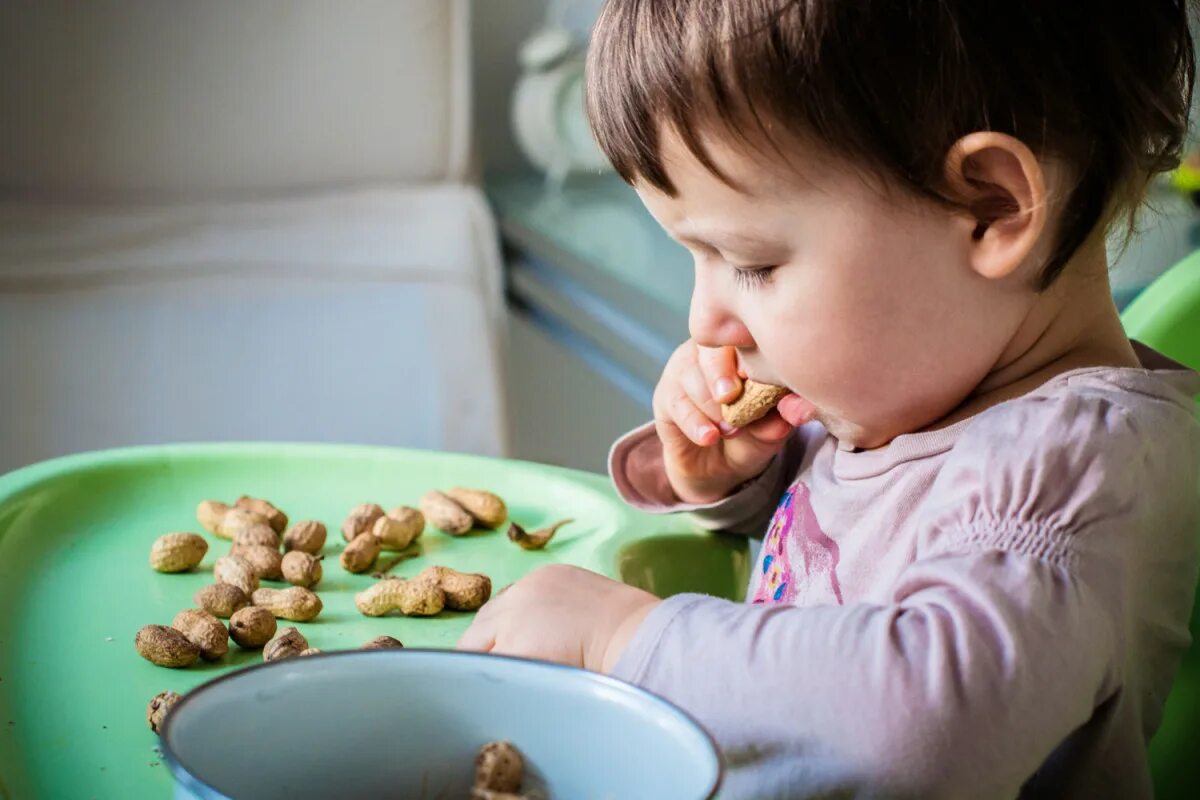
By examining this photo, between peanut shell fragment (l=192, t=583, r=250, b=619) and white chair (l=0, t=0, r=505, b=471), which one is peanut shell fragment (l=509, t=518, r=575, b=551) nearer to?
peanut shell fragment (l=192, t=583, r=250, b=619)

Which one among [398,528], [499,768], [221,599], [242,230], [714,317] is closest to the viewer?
[499,768]

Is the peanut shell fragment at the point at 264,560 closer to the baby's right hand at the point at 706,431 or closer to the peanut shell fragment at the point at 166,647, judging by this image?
the peanut shell fragment at the point at 166,647

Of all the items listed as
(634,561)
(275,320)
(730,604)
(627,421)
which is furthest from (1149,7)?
(627,421)

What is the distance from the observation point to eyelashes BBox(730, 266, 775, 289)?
0.63 m

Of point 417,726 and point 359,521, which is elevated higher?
point 417,726

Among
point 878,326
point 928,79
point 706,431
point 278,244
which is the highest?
point 928,79

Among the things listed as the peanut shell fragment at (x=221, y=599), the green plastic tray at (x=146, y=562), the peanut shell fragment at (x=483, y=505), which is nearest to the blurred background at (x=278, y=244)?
the green plastic tray at (x=146, y=562)

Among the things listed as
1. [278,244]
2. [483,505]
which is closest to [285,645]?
[483,505]

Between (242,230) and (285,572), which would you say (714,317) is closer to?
(285,572)

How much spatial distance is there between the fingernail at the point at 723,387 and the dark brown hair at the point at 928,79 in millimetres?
199

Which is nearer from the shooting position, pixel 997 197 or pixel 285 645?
pixel 997 197

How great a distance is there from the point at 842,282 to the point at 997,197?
72mm

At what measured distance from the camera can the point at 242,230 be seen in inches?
72.1

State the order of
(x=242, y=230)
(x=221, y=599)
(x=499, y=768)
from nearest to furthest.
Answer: (x=499, y=768), (x=221, y=599), (x=242, y=230)
